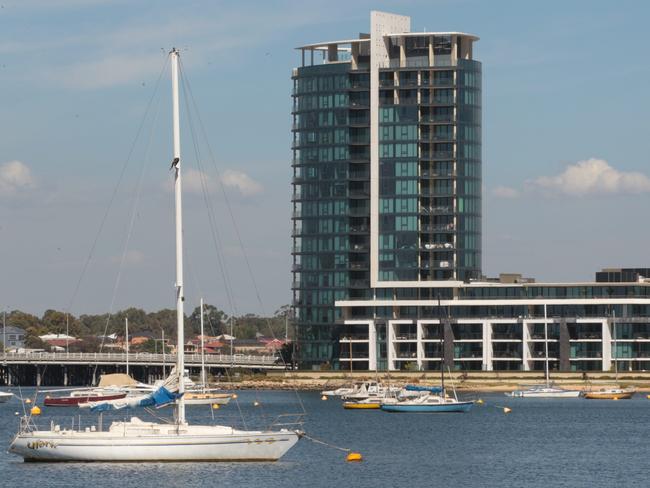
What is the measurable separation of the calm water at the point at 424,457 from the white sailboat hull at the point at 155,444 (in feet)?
2.50

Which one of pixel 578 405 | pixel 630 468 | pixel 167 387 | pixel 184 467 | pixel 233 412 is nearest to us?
pixel 184 467

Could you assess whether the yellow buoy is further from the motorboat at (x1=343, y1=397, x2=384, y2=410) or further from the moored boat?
the moored boat

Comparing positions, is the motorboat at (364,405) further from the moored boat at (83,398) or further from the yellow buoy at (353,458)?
the yellow buoy at (353,458)

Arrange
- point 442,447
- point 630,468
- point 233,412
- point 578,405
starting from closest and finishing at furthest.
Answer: point 630,468 → point 442,447 → point 233,412 → point 578,405

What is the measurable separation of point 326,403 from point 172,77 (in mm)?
108174

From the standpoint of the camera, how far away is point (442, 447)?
390 ft

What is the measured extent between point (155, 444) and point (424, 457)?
26310 millimetres

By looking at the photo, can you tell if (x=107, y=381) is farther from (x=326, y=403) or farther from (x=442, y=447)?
(x=442, y=447)

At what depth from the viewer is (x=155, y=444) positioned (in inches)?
3519

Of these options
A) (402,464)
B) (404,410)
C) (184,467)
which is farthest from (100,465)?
(404,410)

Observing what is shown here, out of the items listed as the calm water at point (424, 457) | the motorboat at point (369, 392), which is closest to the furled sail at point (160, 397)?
the calm water at point (424, 457)

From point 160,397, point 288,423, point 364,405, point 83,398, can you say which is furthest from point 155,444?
point 83,398

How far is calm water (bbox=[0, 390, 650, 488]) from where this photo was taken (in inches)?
3531

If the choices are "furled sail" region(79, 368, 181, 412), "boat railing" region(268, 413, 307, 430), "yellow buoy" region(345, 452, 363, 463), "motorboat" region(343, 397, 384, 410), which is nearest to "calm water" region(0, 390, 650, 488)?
"yellow buoy" region(345, 452, 363, 463)
